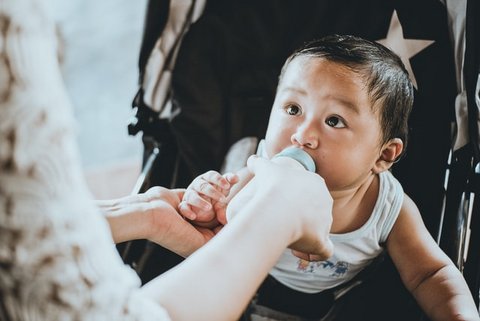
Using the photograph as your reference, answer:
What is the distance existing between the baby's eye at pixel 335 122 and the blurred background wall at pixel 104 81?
1.08 metres

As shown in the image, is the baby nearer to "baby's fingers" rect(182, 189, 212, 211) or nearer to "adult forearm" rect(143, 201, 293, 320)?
"baby's fingers" rect(182, 189, 212, 211)

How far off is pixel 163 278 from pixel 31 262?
0.16 m

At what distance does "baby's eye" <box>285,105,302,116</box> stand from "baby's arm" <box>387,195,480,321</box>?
11.2 inches

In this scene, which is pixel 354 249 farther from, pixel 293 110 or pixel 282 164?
pixel 282 164

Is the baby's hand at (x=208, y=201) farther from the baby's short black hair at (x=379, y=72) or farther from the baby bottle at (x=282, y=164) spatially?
the baby's short black hair at (x=379, y=72)

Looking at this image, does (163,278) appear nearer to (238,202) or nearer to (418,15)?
(238,202)

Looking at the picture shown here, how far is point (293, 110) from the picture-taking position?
2.91ft

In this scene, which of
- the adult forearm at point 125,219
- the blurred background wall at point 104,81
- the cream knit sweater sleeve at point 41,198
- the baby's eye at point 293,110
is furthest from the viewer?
the blurred background wall at point 104,81

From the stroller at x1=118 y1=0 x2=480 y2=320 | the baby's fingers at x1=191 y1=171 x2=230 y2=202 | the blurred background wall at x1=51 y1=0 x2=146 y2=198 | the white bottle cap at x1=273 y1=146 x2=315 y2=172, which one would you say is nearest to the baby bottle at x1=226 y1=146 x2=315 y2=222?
the white bottle cap at x1=273 y1=146 x2=315 y2=172

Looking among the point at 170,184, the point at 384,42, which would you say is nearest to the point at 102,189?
the point at 170,184

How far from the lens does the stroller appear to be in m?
1.03

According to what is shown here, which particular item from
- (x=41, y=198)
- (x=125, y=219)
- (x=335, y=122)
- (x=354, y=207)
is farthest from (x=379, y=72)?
(x=41, y=198)

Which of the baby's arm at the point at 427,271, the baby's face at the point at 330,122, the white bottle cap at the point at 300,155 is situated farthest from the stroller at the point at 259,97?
the white bottle cap at the point at 300,155

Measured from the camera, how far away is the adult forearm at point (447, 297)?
793mm
